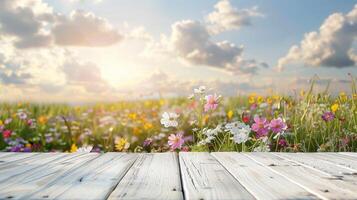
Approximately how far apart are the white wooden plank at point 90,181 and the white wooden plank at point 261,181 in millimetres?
474

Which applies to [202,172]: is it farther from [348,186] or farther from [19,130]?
[19,130]

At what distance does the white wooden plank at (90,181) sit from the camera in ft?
4.99

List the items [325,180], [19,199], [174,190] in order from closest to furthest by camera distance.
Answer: [19,199]
[174,190]
[325,180]

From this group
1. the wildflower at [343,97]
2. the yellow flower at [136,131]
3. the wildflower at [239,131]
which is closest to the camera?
the wildflower at [239,131]

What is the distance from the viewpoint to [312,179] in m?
1.87

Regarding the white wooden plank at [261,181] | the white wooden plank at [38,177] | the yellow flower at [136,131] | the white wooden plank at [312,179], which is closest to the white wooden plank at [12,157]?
the white wooden plank at [38,177]

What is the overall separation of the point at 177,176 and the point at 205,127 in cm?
230

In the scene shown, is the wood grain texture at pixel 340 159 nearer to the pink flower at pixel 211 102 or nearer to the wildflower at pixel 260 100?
the pink flower at pixel 211 102

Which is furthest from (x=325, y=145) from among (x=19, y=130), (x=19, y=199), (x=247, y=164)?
(x=19, y=130)

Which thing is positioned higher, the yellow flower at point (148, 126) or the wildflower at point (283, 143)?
the yellow flower at point (148, 126)

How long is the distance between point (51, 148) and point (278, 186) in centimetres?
417

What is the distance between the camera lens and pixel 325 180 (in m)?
1.85

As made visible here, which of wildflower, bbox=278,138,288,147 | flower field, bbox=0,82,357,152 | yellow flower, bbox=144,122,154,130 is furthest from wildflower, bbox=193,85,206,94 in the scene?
yellow flower, bbox=144,122,154,130

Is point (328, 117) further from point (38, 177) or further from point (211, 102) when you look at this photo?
point (38, 177)
